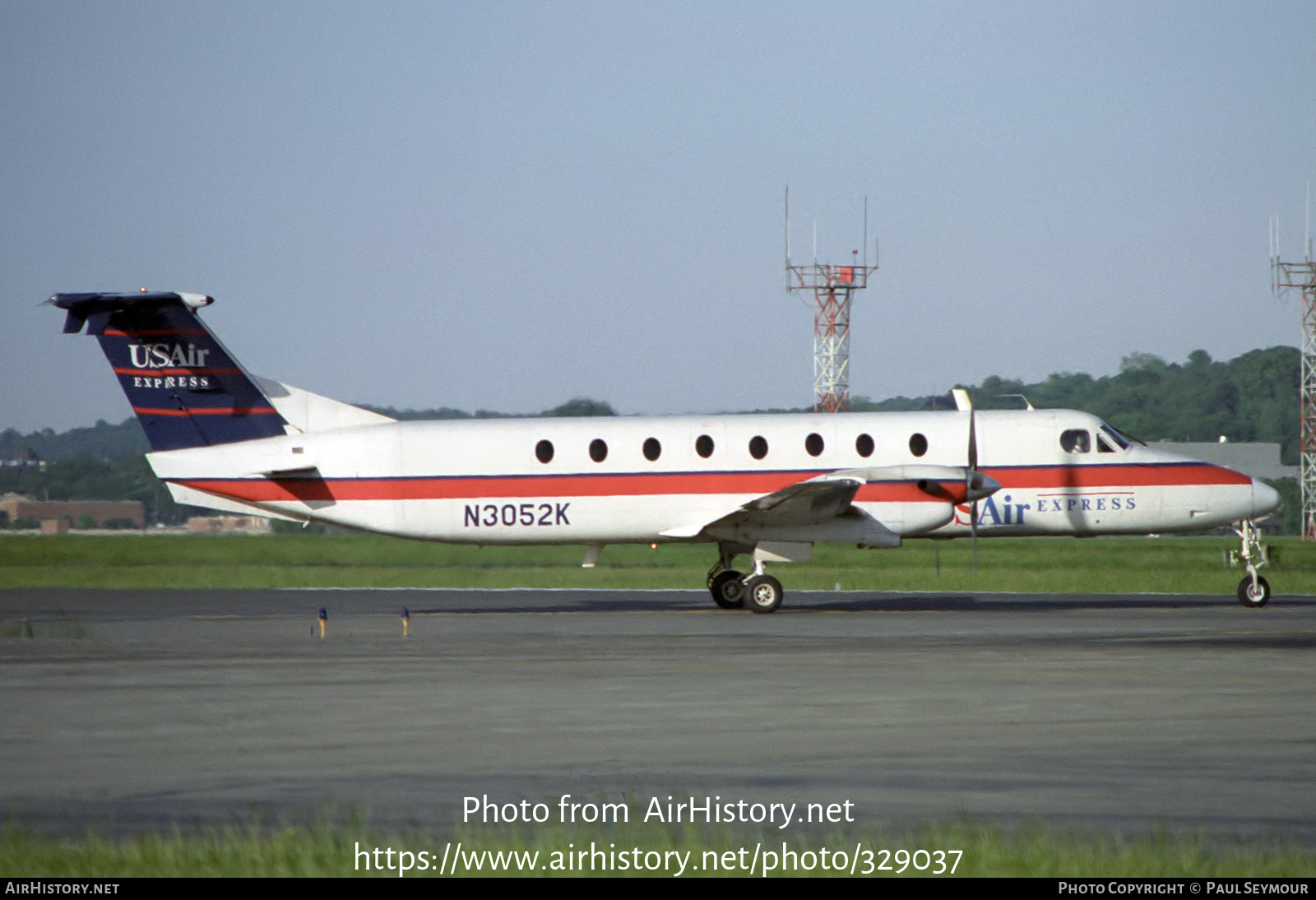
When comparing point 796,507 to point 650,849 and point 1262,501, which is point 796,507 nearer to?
point 1262,501

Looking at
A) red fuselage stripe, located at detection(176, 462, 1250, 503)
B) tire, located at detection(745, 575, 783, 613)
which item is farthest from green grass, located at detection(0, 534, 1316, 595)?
red fuselage stripe, located at detection(176, 462, 1250, 503)

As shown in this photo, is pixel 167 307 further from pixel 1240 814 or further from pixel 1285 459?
pixel 1285 459

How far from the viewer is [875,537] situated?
979 inches

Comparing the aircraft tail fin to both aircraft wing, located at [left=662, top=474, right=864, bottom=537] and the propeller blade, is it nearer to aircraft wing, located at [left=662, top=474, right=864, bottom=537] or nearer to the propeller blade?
aircraft wing, located at [left=662, top=474, right=864, bottom=537]

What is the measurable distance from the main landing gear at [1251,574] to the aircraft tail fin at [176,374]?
18387mm

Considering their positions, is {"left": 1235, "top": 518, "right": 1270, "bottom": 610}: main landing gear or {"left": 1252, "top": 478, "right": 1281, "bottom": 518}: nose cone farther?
{"left": 1252, "top": 478, "right": 1281, "bottom": 518}: nose cone

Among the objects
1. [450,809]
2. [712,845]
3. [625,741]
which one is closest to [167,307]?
[625,741]

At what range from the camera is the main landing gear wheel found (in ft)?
86.5

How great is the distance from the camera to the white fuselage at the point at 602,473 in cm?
2531

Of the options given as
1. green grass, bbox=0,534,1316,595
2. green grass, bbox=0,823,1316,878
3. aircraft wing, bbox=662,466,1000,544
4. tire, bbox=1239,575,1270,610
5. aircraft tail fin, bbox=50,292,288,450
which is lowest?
green grass, bbox=0,534,1316,595

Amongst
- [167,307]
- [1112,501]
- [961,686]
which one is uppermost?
[167,307]

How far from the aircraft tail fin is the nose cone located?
18537mm

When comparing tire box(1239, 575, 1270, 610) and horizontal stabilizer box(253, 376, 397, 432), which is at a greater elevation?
horizontal stabilizer box(253, 376, 397, 432)

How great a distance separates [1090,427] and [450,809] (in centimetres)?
2011
